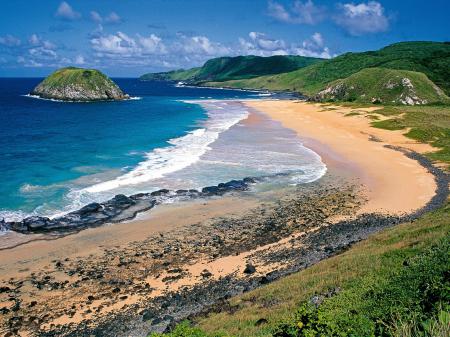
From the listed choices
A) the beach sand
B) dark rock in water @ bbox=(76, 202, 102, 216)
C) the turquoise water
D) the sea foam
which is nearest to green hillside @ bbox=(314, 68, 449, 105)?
the beach sand

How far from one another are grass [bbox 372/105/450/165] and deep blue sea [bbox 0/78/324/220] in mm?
17272

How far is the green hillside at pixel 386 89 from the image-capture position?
4668 inches

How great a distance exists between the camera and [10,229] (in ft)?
94.2

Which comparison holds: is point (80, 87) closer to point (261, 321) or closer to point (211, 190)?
point (211, 190)

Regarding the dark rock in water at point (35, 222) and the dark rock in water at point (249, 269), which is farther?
the dark rock in water at point (35, 222)

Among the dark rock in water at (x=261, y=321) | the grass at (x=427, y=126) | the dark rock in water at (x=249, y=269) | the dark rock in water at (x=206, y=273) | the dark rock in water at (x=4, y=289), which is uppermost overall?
the grass at (x=427, y=126)

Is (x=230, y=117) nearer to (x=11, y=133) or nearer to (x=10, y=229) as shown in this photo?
(x=11, y=133)

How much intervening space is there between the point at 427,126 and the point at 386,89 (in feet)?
201

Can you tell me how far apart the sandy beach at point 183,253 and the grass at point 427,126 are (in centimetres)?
1471

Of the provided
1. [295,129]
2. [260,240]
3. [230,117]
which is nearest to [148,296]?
[260,240]

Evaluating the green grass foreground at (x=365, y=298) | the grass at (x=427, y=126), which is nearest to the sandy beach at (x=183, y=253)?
the green grass foreground at (x=365, y=298)

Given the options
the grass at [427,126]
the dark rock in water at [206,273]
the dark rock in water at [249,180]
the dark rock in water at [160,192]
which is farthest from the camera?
the grass at [427,126]

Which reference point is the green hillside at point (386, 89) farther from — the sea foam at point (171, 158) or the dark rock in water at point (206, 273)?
the dark rock in water at point (206, 273)

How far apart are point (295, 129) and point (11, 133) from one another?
2116 inches
